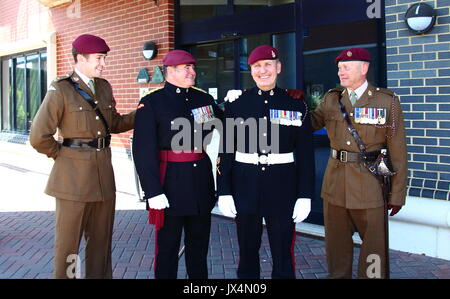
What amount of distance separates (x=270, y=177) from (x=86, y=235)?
57.3 inches

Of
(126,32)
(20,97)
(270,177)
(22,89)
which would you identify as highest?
(126,32)

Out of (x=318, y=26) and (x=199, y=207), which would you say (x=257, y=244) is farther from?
(x=318, y=26)

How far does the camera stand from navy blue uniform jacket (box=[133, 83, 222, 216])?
3.28 meters

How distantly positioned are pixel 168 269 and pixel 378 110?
187cm

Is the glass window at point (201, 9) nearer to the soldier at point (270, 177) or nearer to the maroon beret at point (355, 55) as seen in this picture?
the maroon beret at point (355, 55)

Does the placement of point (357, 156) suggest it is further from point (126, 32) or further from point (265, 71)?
point (126, 32)

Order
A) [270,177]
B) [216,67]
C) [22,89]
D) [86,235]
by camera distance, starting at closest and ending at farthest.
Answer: [270,177] < [86,235] < [216,67] < [22,89]

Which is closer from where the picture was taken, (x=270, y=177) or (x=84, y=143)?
(x=270, y=177)

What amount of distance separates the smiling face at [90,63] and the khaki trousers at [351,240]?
1993 millimetres

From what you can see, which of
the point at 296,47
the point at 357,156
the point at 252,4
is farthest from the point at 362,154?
the point at 252,4

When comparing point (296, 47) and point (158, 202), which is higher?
point (296, 47)

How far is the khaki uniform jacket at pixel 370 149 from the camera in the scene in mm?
3461

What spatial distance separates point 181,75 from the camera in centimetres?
341

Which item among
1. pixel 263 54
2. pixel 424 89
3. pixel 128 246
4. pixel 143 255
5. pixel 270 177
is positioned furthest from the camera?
pixel 128 246
